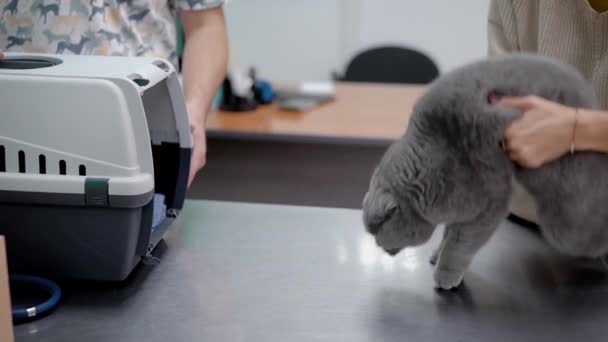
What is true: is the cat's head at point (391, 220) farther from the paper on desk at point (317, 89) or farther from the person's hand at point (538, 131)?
the paper on desk at point (317, 89)

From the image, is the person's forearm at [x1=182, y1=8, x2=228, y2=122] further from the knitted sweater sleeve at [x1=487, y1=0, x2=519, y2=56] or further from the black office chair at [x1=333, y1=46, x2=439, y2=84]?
the black office chair at [x1=333, y1=46, x2=439, y2=84]

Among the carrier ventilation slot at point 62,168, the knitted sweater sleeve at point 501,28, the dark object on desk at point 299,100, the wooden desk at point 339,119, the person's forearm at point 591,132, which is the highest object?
the knitted sweater sleeve at point 501,28

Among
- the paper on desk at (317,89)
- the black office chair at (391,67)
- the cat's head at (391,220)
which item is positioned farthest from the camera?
the black office chair at (391,67)

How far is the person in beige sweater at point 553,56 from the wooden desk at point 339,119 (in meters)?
0.94

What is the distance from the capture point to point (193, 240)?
102 centimetres

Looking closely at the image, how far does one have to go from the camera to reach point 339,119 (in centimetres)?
219

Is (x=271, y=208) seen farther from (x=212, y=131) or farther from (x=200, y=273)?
(x=212, y=131)

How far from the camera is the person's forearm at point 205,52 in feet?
4.39

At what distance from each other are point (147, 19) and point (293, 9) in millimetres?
2076

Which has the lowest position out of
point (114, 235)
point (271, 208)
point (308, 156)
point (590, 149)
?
point (308, 156)

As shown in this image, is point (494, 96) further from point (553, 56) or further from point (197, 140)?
point (197, 140)

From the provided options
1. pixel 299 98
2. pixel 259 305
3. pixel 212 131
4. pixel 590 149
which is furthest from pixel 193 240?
pixel 299 98

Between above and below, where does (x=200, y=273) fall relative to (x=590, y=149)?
below

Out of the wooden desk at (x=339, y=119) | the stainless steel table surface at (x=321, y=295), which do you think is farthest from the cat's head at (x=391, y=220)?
the wooden desk at (x=339, y=119)
